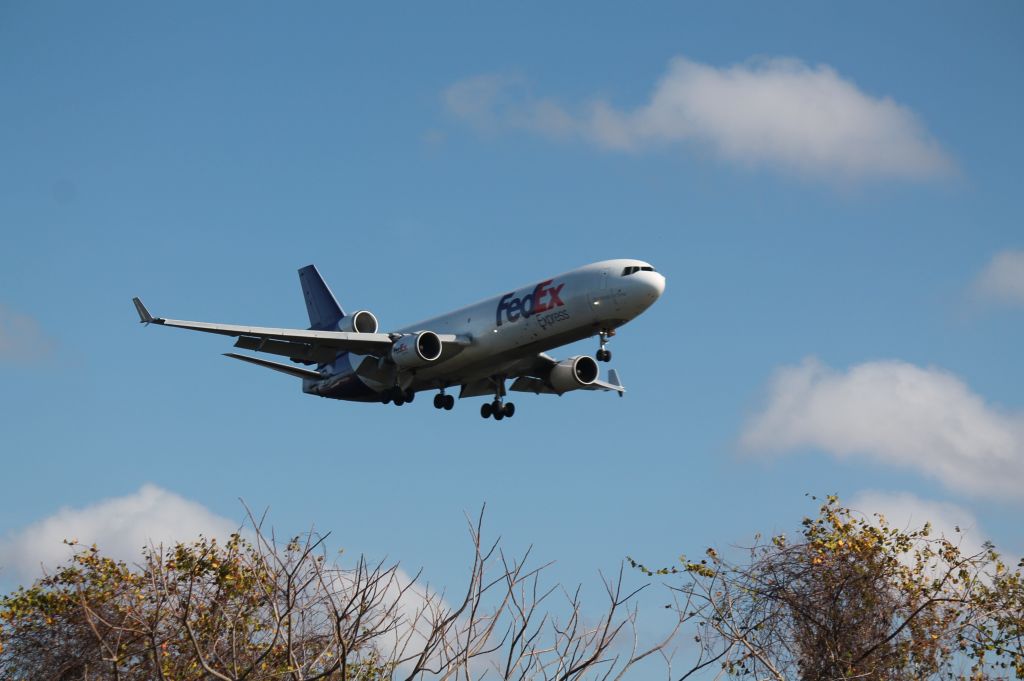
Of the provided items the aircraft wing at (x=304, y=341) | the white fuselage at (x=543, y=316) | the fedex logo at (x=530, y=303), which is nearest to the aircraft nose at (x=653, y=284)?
the white fuselage at (x=543, y=316)

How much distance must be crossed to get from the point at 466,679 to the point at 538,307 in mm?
30504

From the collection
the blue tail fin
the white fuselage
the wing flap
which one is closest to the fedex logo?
the white fuselage

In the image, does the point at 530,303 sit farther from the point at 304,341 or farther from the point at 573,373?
the point at 304,341

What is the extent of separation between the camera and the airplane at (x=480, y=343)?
1639 inches

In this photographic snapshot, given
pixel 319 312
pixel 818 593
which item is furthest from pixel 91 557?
pixel 319 312

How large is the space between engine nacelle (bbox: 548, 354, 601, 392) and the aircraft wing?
229 inches

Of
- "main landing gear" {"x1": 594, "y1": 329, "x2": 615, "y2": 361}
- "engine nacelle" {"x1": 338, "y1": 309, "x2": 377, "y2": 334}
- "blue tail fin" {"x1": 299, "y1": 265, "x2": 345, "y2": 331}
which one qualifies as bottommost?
"main landing gear" {"x1": 594, "y1": 329, "x2": 615, "y2": 361}

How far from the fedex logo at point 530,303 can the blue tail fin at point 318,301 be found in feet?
45.9

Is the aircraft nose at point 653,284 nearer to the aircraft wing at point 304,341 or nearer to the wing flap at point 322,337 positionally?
the aircraft wing at point 304,341

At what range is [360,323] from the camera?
165 ft

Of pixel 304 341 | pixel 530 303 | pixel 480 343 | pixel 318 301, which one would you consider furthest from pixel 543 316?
pixel 318 301

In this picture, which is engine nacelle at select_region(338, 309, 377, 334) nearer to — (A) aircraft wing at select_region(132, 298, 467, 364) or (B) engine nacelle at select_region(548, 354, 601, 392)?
(A) aircraft wing at select_region(132, 298, 467, 364)

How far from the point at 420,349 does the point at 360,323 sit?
6711 mm

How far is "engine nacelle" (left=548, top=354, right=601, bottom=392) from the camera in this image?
160 feet
